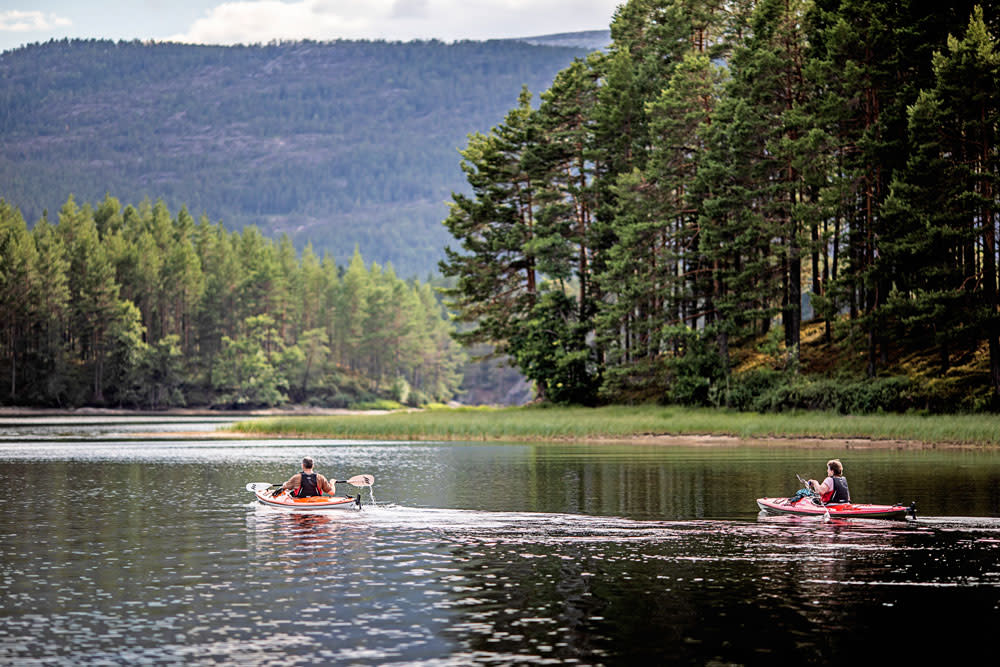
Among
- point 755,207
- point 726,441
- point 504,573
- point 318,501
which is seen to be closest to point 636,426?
point 726,441

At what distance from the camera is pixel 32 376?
14925 cm

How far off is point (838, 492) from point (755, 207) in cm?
4584

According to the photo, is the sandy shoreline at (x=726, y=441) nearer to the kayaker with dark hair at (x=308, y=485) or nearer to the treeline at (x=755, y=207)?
the treeline at (x=755, y=207)

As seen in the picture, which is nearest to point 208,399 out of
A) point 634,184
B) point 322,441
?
point 322,441

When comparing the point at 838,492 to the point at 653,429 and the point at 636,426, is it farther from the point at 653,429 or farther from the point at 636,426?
the point at 636,426

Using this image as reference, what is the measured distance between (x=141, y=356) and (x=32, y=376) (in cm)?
1469

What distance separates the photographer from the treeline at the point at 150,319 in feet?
494

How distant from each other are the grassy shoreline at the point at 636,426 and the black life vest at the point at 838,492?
25.3m

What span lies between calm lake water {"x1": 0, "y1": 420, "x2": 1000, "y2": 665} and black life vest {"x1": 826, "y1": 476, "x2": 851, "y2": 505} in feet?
2.06

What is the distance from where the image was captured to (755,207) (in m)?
73.6

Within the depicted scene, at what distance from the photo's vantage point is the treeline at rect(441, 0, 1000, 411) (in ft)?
190

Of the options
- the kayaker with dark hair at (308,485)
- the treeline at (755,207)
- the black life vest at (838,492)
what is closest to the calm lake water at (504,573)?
the black life vest at (838,492)

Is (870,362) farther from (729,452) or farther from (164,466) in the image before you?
(164,466)

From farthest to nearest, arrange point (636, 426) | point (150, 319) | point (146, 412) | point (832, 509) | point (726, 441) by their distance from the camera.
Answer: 1. point (150, 319)
2. point (146, 412)
3. point (636, 426)
4. point (726, 441)
5. point (832, 509)
